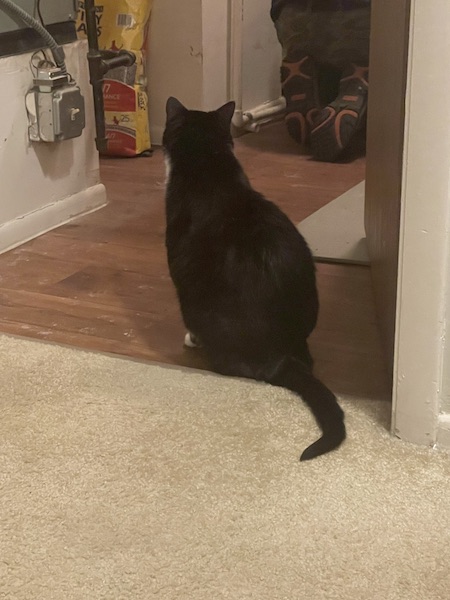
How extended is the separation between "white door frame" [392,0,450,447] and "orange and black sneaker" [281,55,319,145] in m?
2.15

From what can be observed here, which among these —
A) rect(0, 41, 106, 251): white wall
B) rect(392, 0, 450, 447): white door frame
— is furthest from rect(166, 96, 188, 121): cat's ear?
rect(0, 41, 106, 251): white wall

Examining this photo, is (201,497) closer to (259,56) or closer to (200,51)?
(200,51)

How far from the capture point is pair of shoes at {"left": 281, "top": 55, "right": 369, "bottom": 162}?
123 inches

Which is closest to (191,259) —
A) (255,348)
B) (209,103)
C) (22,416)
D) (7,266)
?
(255,348)

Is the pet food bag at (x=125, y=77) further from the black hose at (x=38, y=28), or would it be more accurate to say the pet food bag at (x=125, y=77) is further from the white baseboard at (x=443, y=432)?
the white baseboard at (x=443, y=432)

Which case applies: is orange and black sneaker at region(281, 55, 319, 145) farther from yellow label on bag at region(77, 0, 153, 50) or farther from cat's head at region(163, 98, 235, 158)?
cat's head at region(163, 98, 235, 158)

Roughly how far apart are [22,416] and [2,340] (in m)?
0.33

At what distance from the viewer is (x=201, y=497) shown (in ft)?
3.94

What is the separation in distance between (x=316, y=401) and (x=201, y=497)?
0.28 m

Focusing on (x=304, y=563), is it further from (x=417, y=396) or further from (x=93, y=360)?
(x=93, y=360)

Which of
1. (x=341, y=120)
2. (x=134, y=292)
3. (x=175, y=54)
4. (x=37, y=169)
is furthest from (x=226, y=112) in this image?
(x=175, y=54)

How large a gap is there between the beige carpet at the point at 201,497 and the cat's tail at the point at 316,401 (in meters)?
0.02

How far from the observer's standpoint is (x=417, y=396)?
1.31 meters

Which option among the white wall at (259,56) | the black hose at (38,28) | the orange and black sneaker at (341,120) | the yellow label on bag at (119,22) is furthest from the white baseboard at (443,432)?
the white wall at (259,56)
